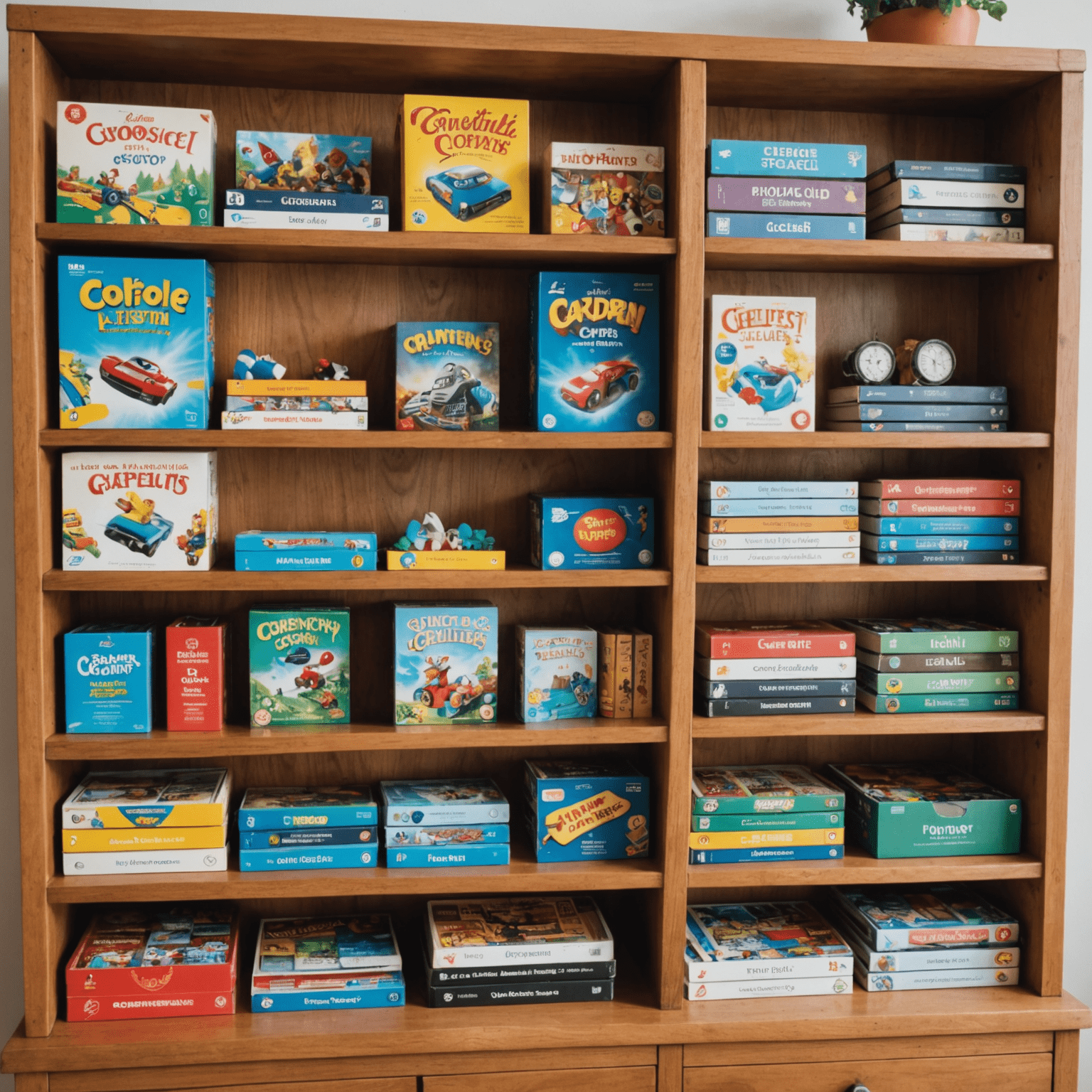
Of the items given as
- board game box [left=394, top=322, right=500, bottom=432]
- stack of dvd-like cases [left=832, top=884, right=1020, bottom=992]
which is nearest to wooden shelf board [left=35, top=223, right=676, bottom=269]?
board game box [left=394, top=322, right=500, bottom=432]

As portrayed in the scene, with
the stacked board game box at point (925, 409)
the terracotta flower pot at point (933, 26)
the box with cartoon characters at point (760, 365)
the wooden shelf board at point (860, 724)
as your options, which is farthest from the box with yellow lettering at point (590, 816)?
the terracotta flower pot at point (933, 26)

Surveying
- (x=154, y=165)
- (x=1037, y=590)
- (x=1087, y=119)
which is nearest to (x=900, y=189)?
(x=1087, y=119)

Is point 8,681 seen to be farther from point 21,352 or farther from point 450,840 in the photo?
point 450,840

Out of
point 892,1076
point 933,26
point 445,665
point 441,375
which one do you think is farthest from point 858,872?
point 933,26

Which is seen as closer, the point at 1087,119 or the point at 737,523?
the point at 737,523

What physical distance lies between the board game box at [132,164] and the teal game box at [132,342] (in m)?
0.09

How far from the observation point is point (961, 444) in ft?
7.29

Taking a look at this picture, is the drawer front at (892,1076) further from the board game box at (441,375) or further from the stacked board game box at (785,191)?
the stacked board game box at (785,191)

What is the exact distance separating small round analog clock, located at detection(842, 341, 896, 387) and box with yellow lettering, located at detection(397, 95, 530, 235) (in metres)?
0.78

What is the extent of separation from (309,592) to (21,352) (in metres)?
0.78

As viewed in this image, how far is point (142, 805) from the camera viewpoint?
2119 millimetres

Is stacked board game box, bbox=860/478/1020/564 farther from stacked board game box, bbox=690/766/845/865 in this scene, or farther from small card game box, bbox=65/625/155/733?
small card game box, bbox=65/625/155/733

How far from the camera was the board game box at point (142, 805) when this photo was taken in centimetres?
211

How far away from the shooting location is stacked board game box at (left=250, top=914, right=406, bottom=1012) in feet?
6.97
